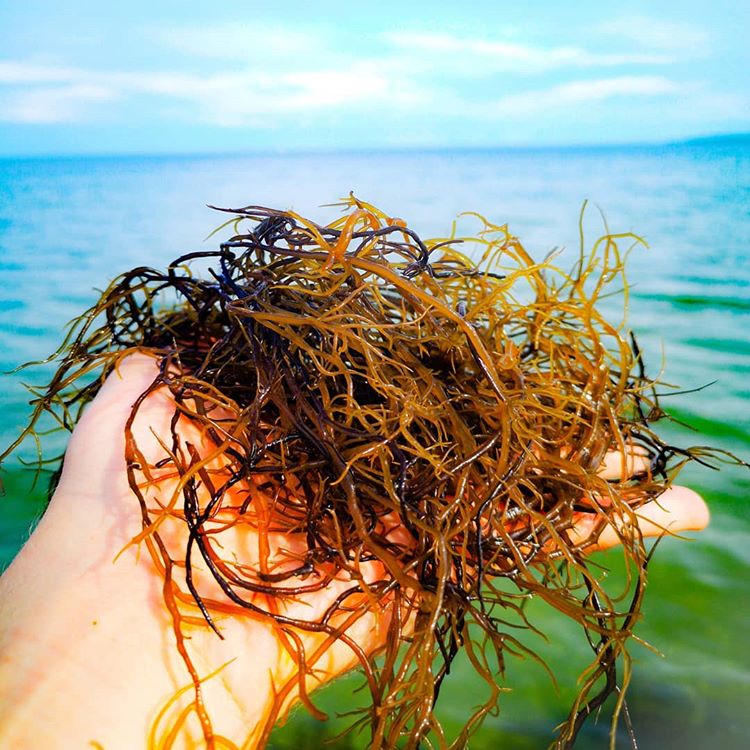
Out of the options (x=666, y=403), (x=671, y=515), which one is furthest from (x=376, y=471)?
(x=666, y=403)

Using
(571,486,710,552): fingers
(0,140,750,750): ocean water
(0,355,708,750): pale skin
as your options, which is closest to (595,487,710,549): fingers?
(571,486,710,552): fingers

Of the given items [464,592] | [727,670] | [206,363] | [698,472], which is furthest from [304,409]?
[698,472]

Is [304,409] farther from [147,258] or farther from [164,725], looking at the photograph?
[147,258]

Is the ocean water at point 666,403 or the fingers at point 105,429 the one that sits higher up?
the fingers at point 105,429

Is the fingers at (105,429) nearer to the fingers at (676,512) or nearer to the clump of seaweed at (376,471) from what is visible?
the clump of seaweed at (376,471)

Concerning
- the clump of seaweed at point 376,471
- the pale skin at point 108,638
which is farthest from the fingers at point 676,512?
the pale skin at point 108,638

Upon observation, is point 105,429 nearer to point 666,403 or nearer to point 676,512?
point 676,512

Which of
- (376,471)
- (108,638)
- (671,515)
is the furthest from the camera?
(671,515)
